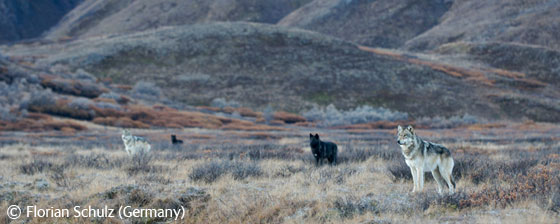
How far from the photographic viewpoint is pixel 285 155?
49.0 feet

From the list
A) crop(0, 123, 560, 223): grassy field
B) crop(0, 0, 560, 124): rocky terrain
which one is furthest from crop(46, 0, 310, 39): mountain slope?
crop(0, 123, 560, 223): grassy field

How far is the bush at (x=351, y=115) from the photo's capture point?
4594 cm

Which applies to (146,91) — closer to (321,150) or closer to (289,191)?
(321,150)

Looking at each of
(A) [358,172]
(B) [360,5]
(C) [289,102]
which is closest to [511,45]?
(C) [289,102]

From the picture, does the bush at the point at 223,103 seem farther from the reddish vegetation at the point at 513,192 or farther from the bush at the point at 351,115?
the reddish vegetation at the point at 513,192

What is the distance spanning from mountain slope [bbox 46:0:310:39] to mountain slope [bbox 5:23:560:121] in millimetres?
68391

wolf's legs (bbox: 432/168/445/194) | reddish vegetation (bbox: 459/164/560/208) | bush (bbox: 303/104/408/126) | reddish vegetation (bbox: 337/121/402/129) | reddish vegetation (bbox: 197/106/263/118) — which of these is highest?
wolf's legs (bbox: 432/168/445/194)

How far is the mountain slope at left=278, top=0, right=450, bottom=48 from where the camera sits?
394 ft

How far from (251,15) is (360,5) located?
34.0 metres

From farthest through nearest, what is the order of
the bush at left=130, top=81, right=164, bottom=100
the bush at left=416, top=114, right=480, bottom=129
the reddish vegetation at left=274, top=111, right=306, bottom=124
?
1. the bush at left=130, top=81, right=164, bottom=100
2. the reddish vegetation at left=274, top=111, right=306, bottom=124
3. the bush at left=416, top=114, right=480, bottom=129

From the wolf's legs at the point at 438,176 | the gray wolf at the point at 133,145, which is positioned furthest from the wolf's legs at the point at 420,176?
the gray wolf at the point at 133,145

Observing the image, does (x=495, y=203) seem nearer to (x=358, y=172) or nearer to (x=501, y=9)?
(x=358, y=172)

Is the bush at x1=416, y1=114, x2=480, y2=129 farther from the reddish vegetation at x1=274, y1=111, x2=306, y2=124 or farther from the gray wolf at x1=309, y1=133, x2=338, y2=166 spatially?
the gray wolf at x1=309, y1=133, x2=338, y2=166

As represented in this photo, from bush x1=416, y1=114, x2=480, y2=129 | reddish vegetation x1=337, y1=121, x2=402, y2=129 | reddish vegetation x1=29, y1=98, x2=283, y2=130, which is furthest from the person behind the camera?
bush x1=416, y1=114, x2=480, y2=129
